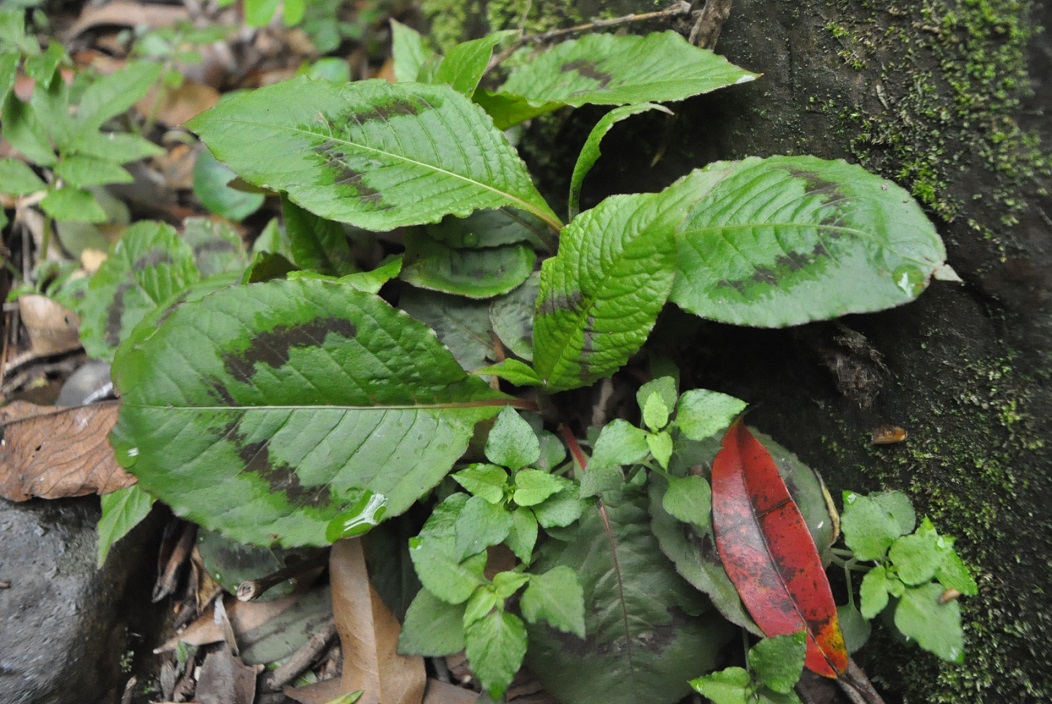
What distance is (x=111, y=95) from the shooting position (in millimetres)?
2141

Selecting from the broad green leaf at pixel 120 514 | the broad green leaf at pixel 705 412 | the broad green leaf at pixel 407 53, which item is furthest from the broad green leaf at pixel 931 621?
the broad green leaf at pixel 407 53

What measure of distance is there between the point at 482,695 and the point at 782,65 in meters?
1.51

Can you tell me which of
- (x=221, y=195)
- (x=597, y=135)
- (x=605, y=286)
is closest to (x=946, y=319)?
(x=605, y=286)

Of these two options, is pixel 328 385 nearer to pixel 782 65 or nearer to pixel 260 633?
pixel 260 633

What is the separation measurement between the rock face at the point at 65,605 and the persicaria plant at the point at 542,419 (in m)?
0.19

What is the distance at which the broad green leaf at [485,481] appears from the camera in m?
1.26

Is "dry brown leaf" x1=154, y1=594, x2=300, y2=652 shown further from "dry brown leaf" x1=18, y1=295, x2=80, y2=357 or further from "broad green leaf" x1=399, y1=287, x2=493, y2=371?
"dry brown leaf" x1=18, y1=295, x2=80, y2=357

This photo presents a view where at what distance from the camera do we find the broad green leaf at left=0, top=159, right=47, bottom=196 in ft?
6.35

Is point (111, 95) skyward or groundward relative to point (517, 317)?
skyward

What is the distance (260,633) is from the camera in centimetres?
158

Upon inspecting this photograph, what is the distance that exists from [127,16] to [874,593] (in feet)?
12.4

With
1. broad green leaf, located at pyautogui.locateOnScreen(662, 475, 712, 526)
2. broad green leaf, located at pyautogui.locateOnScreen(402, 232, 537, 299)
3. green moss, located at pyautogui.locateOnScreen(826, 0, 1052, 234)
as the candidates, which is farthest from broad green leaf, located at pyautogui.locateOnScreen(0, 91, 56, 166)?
green moss, located at pyautogui.locateOnScreen(826, 0, 1052, 234)

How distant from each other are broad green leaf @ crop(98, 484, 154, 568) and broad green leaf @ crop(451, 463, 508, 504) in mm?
760

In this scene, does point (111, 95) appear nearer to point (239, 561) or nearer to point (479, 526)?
point (239, 561)
